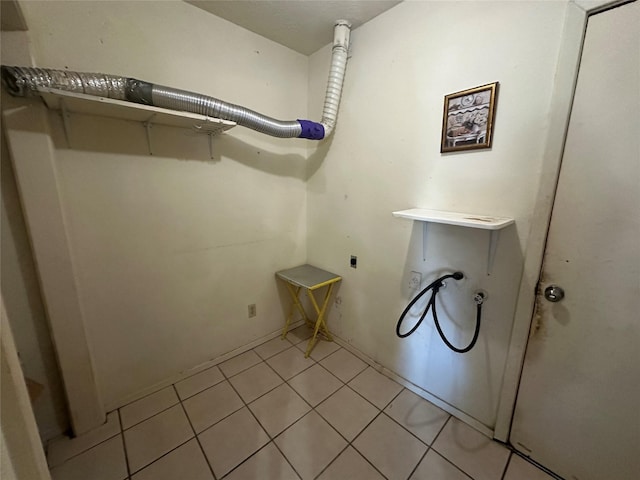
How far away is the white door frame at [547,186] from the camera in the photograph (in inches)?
41.4

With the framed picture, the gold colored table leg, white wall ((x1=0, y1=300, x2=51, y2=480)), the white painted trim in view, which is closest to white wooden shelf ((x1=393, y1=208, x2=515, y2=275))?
the framed picture

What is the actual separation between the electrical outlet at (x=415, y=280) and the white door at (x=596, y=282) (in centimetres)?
61

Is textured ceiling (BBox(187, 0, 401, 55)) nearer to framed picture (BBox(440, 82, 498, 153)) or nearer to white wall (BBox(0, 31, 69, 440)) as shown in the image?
framed picture (BBox(440, 82, 498, 153))

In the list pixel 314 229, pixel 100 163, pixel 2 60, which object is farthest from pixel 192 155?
pixel 314 229

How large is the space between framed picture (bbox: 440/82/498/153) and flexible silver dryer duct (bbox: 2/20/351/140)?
844mm

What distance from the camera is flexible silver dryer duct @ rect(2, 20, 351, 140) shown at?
1099mm

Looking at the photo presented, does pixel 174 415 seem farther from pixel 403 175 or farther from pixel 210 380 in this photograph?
pixel 403 175

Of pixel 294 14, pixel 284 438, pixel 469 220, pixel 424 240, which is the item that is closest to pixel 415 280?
pixel 424 240

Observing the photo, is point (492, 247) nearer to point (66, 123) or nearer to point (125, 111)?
point (125, 111)

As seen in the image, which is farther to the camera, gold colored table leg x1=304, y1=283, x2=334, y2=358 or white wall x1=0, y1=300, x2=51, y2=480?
gold colored table leg x1=304, y1=283, x2=334, y2=358

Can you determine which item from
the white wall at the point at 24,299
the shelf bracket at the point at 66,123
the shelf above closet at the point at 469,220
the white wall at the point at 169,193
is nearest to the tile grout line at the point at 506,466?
the shelf above closet at the point at 469,220

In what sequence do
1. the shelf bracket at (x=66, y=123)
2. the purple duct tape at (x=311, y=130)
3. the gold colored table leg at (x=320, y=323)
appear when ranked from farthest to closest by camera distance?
the gold colored table leg at (x=320, y=323) → the purple duct tape at (x=311, y=130) → the shelf bracket at (x=66, y=123)

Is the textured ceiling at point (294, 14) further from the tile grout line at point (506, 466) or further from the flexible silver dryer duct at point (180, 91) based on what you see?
the tile grout line at point (506, 466)

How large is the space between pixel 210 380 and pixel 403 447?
1.37 m
